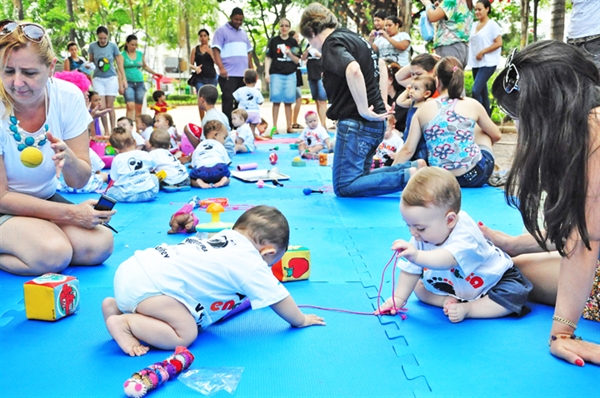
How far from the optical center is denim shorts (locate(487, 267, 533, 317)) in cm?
287

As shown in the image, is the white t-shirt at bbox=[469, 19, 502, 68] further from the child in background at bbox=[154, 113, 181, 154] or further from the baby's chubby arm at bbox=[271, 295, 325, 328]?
the baby's chubby arm at bbox=[271, 295, 325, 328]

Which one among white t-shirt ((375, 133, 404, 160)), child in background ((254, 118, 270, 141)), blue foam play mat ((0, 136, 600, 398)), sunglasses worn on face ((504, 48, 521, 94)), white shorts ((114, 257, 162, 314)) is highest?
sunglasses worn on face ((504, 48, 521, 94))

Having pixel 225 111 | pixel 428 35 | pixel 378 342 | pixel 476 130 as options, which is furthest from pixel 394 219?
pixel 225 111

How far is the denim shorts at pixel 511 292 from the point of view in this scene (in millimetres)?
2869

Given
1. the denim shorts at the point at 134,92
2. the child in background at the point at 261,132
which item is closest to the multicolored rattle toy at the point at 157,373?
the child in background at the point at 261,132

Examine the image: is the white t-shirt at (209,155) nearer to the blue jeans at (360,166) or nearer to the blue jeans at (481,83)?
the blue jeans at (360,166)

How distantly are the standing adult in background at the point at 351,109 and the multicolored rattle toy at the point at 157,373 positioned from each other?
12.3 ft

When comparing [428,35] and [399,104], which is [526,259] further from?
[428,35]

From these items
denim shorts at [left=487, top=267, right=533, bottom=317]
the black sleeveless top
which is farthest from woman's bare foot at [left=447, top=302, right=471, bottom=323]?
the black sleeveless top

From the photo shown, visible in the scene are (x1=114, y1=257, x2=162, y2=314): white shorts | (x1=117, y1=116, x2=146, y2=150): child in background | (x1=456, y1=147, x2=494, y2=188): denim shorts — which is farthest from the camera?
(x1=117, y1=116, x2=146, y2=150): child in background

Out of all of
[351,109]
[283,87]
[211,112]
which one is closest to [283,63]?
[283,87]

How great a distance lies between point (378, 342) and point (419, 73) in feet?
15.8

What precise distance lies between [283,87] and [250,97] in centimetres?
105

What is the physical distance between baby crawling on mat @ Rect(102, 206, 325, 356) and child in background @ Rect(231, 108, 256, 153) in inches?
271
